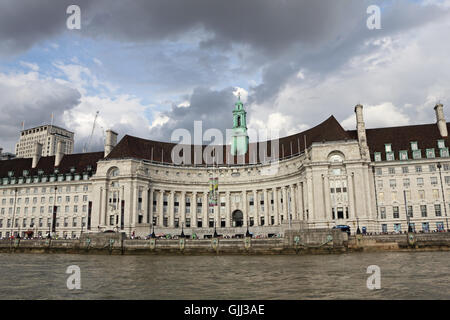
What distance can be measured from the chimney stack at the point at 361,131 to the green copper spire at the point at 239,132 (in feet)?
117

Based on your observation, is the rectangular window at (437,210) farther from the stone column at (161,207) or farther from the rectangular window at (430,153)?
the stone column at (161,207)

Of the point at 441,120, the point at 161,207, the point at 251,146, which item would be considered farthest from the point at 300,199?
the point at 161,207

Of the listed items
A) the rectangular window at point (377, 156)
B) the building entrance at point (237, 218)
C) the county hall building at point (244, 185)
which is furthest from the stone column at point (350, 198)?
the building entrance at point (237, 218)

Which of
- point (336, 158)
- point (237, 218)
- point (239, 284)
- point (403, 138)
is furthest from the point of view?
point (237, 218)

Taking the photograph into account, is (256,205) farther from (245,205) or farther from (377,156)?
(377,156)

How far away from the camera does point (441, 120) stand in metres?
81.4

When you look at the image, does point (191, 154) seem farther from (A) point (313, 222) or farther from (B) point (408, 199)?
(B) point (408, 199)

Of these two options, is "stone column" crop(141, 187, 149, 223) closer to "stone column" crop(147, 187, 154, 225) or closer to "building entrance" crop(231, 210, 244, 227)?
"stone column" crop(147, 187, 154, 225)

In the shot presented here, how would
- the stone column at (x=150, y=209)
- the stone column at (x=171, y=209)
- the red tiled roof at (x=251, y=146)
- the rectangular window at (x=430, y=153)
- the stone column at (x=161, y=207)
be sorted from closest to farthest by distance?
the rectangular window at (x=430, y=153)
the red tiled roof at (x=251, y=146)
the stone column at (x=150, y=209)
the stone column at (x=161, y=207)
the stone column at (x=171, y=209)

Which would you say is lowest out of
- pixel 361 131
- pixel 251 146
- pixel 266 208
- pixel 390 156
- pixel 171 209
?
pixel 266 208

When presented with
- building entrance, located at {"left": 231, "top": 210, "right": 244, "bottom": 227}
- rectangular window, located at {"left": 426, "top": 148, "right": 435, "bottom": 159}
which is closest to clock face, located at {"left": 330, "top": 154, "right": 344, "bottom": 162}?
rectangular window, located at {"left": 426, "top": 148, "right": 435, "bottom": 159}

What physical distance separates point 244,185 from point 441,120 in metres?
50.1

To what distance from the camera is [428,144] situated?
7881 centimetres

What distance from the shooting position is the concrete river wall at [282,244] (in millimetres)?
54688
